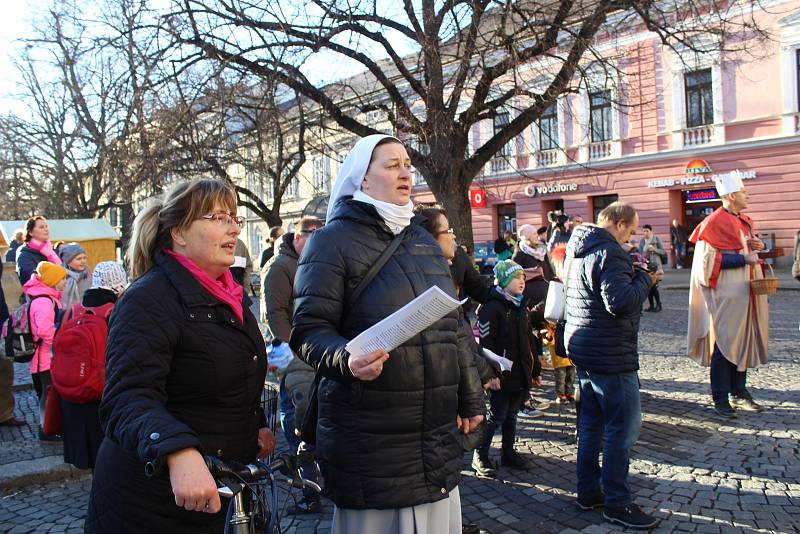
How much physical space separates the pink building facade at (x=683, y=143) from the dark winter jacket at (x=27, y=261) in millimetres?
14867

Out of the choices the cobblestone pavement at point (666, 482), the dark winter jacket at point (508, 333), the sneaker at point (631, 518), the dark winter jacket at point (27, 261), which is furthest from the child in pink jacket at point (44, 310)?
the sneaker at point (631, 518)

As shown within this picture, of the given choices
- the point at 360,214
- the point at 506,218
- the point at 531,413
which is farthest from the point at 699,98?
the point at 360,214

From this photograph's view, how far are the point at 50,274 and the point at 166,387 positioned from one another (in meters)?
4.40

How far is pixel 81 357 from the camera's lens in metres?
3.64

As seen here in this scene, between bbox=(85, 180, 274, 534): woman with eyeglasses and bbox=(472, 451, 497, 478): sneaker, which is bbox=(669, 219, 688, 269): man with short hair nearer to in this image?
bbox=(472, 451, 497, 478): sneaker

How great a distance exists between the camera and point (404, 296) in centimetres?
228

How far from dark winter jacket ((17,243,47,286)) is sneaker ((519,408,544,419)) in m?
5.47

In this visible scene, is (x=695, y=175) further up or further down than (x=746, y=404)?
further up

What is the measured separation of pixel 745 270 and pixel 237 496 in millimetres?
5838

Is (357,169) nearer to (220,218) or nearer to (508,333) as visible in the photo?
(220,218)

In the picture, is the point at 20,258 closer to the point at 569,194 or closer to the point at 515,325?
the point at 515,325

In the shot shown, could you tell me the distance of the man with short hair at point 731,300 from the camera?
237 inches

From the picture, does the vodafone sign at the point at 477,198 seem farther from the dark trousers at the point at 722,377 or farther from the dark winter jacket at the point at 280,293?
the dark winter jacket at the point at 280,293

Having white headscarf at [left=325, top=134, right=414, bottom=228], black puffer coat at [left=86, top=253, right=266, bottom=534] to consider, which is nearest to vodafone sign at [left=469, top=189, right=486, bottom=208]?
white headscarf at [left=325, top=134, right=414, bottom=228]
